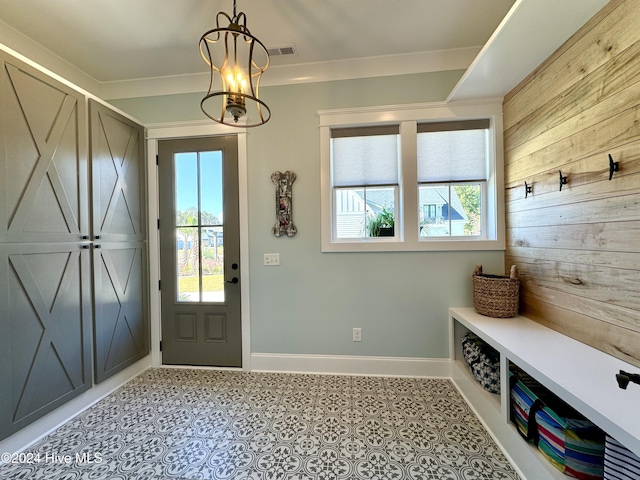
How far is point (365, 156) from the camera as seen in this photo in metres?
2.47

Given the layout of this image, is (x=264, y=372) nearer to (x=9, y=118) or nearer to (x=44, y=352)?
(x=44, y=352)

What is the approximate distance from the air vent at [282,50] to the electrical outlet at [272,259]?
5.82ft

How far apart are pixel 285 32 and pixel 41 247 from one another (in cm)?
229

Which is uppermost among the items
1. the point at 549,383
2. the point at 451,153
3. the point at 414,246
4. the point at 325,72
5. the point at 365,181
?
the point at 325,72

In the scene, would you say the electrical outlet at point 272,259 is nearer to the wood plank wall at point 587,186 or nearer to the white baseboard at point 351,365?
the white baseboard at point 351,365

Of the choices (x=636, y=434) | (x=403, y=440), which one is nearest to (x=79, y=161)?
(x=403, y=440)

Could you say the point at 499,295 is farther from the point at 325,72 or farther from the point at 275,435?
the point at 325,72

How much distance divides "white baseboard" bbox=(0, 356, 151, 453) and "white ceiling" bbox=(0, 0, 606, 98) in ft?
8.92

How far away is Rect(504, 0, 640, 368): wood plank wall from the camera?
1230mm

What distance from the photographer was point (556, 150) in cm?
167

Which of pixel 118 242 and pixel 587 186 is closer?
pixel 587 186

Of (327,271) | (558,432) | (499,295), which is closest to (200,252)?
(327,271)

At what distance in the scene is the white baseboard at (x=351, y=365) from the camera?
7.73 ft

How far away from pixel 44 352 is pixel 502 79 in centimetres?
375
